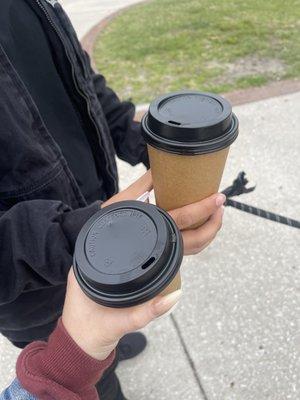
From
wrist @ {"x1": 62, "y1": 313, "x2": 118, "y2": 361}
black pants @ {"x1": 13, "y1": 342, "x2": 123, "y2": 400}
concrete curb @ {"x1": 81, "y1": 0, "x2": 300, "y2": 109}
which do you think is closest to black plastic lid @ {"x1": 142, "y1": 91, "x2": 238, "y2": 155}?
wrist @ {"x1": 62, "y1": 313, "x2": 118, "y2": 361}

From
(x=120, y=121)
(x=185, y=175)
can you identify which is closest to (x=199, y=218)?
(x=185, y=175)

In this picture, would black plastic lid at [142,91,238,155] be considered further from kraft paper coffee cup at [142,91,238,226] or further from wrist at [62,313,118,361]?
wrist at [62,313,118,361]

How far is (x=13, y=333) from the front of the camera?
4.41ft

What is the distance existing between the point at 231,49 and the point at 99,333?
4411 millimetres

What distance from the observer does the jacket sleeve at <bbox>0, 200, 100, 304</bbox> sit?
1.01 meters

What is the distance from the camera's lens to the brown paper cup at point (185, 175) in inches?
39.0

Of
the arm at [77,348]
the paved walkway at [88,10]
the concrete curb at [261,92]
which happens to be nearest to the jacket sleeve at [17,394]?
the arm at [77,348]

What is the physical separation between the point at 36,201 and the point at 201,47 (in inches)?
166

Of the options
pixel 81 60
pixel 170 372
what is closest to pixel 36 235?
pixel 81 60

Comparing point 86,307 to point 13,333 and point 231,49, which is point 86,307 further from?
point 231,49

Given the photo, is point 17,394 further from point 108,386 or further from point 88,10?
point 88,10

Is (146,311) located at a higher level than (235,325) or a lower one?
higher

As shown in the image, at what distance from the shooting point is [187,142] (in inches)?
37.1

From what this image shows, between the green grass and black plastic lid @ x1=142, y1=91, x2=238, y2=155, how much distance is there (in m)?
2.97
